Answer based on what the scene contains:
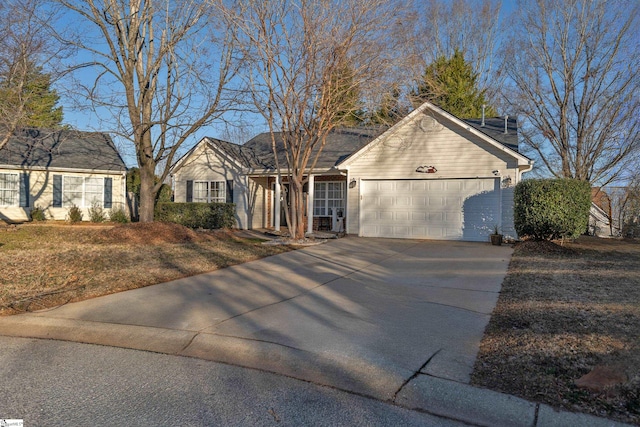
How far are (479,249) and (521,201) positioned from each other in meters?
1.87

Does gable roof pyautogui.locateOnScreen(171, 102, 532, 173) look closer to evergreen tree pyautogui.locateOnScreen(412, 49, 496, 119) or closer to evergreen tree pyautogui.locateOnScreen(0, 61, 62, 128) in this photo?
evergreen tree pyautogui.locateOnScreen(0, 61, 62, 128)

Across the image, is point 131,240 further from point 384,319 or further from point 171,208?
point 384,319

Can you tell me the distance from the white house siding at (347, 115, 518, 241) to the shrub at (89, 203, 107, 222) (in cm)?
1160

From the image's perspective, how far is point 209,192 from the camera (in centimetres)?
2025

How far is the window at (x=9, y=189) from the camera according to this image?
1931cm

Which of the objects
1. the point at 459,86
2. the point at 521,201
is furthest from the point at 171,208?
the point at 459,86

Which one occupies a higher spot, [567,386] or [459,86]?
[459,86]

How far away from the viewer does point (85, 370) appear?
432 cm

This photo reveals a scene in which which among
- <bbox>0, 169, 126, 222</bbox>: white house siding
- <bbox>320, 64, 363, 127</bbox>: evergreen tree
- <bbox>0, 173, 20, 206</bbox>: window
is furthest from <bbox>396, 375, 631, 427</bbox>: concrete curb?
<bbox>0, 173, 20, 206</bbox>: window

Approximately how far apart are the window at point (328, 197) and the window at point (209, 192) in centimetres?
410

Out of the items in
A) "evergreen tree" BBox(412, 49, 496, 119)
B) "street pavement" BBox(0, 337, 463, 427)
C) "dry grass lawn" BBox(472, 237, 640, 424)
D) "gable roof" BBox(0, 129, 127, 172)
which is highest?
"evergreen tree" BBox(412, 49, 496, 119)

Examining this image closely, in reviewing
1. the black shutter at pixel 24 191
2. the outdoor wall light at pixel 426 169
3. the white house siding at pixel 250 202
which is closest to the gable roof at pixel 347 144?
the white house siding at pixel 250 202

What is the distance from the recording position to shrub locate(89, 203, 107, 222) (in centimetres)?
2014

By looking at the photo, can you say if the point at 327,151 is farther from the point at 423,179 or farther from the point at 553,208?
the point at 553,208
